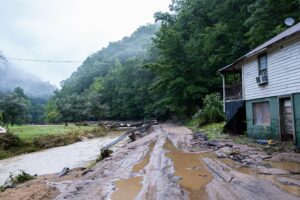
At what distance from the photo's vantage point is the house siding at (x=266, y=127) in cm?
1388

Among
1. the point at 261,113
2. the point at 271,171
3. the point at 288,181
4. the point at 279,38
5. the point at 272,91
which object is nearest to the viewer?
the point at 288,181

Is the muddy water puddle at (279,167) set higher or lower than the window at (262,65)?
lower

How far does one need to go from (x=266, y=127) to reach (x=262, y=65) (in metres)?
3.30

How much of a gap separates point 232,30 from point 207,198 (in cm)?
3196

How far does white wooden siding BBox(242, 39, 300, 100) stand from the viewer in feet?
40.8

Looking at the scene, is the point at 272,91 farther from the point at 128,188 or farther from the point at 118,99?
the point at 118,99

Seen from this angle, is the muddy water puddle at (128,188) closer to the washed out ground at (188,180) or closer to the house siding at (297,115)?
the washed out ground at (188,180)

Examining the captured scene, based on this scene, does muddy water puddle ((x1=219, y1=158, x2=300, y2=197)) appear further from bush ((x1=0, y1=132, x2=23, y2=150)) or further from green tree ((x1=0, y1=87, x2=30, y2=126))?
green tree ((x1=0, y1=87, x2=30, y2=126))

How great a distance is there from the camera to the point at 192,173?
840cm

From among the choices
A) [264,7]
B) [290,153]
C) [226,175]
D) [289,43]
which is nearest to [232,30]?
[264,7]

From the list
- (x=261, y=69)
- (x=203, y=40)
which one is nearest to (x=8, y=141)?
(x=261, y=69)

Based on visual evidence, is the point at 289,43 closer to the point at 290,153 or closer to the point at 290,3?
the point at 290,153

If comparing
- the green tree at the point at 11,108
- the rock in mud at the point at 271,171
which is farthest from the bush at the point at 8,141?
the green tree at the point at 11,108

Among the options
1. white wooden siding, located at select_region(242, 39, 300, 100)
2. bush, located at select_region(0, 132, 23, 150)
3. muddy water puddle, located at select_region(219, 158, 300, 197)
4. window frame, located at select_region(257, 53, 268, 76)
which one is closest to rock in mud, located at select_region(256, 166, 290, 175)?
muddy water puddle, located at select_region(219, 158, 300, 197)
